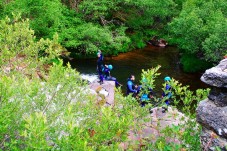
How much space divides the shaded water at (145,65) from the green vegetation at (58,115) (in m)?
14.2

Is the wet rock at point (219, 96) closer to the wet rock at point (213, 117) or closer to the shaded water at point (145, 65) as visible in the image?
the wet rock at point (213, 117)

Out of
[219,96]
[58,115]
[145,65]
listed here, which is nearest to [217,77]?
[219,96]

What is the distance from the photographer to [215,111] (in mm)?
7605

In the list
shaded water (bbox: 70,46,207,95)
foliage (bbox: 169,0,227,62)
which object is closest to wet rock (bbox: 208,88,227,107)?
shaded water (bbox: 70,46,207,95)

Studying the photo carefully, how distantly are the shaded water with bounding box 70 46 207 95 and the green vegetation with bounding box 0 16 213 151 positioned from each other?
1419 cm

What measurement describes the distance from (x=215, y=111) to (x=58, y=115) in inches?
151

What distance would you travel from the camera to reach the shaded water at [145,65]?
87.0ft

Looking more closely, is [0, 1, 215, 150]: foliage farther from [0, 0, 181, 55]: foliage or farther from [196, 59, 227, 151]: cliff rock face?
[0, 0, 181, 55]: foliage

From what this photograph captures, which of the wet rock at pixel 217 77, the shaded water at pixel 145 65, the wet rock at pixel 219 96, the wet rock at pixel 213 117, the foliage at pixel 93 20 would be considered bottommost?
the shaded water at pixel 145 65

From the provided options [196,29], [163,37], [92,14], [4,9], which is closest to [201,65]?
[196,29]

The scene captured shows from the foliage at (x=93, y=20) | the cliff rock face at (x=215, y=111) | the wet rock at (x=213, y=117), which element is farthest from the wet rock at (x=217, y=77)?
the foliage at (x=93, y=20)

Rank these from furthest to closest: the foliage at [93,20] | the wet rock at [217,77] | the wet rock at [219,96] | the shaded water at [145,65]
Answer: the foliage at [93,20]
the shaded water at [145,65]
the wet rock at [219,96]
the wet rock at [217,77]

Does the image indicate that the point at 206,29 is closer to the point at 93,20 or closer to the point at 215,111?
the point at 93,20

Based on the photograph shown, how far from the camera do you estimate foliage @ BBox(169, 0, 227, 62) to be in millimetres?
24406
